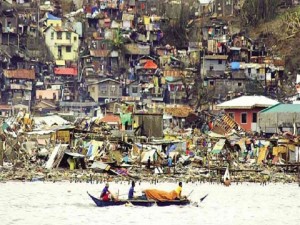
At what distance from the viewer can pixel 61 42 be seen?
84625mm

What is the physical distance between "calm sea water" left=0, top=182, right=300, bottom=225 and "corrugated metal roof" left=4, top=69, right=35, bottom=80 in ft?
129

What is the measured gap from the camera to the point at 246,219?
31.9m

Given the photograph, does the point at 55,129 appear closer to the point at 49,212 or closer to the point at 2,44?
the point at 49,212

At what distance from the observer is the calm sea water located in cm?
3075

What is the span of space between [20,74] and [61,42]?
647 centimetres

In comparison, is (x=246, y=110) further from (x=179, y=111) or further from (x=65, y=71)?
(x=65, y=71)

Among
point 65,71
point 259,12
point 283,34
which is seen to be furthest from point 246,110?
point 259,12

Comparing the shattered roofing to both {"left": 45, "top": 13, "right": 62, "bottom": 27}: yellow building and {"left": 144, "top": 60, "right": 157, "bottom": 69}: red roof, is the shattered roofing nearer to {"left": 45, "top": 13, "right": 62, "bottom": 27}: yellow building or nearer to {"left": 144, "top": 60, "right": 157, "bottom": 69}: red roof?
{"left": 144, "top": 60, "right": 157, "bottom": 69}: red roof

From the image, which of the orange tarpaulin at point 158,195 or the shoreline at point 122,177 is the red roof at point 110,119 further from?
the orange tarpaulin at point 158,195

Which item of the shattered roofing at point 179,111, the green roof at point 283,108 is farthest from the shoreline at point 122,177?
the shattered roofing at point 179,111

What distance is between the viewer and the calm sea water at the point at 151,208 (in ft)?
101

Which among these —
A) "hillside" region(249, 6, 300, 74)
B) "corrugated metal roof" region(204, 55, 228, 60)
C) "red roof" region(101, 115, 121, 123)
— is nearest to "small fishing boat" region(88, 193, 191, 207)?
"red roof" region(101, 115, 121, 123)

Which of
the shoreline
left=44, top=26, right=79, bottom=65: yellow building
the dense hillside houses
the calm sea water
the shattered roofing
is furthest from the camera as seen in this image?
left=44, top=26, right=79, bottom=65: yellow building

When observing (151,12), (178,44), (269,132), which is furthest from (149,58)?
(269,132)
